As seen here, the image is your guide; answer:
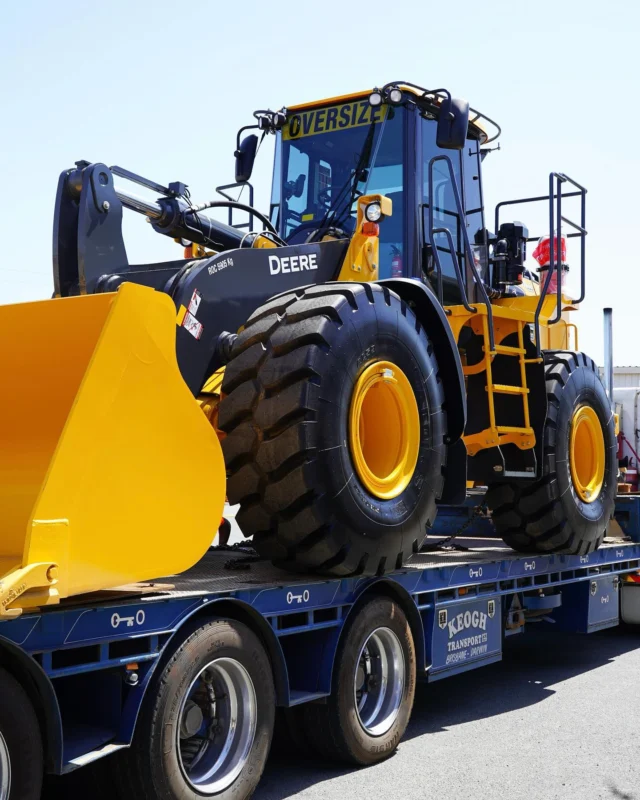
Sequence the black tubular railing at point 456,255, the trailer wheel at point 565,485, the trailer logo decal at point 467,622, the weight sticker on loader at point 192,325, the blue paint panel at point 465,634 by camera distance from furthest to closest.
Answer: the trailer wheel at point 565,485
the black tubular railing at point 456,255
the trailer logo decal at point 467,622
the blue paint panel at point 465,634
the weight sticker on loader at point 192,325

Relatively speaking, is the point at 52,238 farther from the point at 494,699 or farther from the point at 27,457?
the point at 494,699

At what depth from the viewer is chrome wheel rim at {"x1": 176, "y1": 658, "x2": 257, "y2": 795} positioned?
4.07 metres

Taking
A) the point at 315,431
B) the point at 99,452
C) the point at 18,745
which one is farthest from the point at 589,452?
the point at 18,745

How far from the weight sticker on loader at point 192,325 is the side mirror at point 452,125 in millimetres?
1897

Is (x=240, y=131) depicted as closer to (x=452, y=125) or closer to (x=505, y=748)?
(x=452, y=125)

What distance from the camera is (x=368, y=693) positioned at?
531cm

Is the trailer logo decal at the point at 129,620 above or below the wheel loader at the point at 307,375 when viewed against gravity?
below

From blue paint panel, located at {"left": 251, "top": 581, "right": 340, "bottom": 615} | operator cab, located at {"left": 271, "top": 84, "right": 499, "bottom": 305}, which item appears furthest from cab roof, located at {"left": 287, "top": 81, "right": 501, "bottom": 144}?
blue paint panel, located at {"left": 251, "top": 581, "right": 340, "bottom": 615}

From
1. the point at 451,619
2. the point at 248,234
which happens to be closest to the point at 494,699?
the point at 451,619

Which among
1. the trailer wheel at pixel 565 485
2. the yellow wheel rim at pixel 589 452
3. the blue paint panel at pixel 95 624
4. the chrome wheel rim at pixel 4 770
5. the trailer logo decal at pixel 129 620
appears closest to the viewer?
the chrome wheel rim at pixel 4 770

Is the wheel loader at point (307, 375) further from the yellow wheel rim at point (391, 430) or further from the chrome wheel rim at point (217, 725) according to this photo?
the chrome wheel rim at point (217, 725)

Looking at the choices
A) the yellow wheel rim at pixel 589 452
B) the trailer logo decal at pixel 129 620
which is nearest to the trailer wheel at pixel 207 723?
the trailer logo decal at pixel 129 620

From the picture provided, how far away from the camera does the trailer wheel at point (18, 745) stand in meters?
3.14

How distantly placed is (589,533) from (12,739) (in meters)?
5.45
